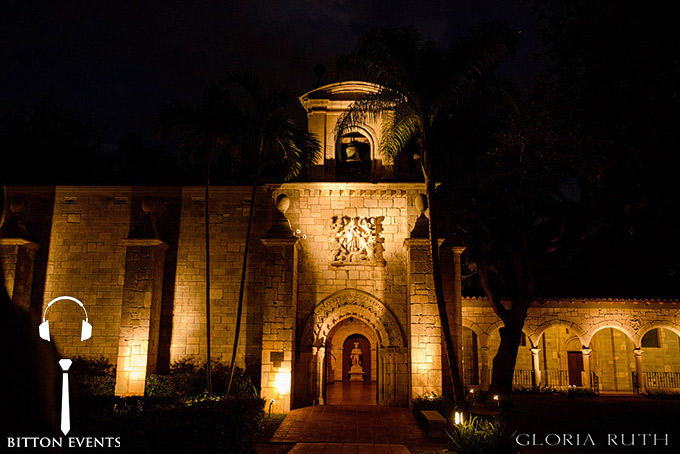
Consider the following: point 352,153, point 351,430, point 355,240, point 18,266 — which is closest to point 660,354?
point 355,240

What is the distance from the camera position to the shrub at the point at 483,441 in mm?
9000

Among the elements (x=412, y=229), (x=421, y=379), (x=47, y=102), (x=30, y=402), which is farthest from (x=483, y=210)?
(x=47, y=102)

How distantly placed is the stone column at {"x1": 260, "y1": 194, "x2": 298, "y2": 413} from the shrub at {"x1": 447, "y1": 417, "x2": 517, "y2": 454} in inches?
237

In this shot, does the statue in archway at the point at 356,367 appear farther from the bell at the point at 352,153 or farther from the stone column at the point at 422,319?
the bell at the point at 352,153

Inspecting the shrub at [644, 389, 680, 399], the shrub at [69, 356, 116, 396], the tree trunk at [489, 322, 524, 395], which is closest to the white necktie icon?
the shrub at [69, 356, 116, 396]

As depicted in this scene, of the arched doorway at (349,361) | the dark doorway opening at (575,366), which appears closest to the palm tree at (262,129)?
the arched doorway at (349,361)

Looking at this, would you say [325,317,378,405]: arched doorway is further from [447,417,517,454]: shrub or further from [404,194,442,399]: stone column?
[447,417,517,454]: shrub

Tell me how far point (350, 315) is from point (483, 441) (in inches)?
281

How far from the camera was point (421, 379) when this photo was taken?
566 inches

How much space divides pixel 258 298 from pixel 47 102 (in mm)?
18803

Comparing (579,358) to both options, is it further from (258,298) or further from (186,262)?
(186,262)

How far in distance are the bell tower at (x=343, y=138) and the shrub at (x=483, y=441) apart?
8642mm

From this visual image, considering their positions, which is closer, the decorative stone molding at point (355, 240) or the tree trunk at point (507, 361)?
the decorative stone molding at point (355, 240)

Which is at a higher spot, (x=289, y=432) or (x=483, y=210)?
(x=483, y=210)
